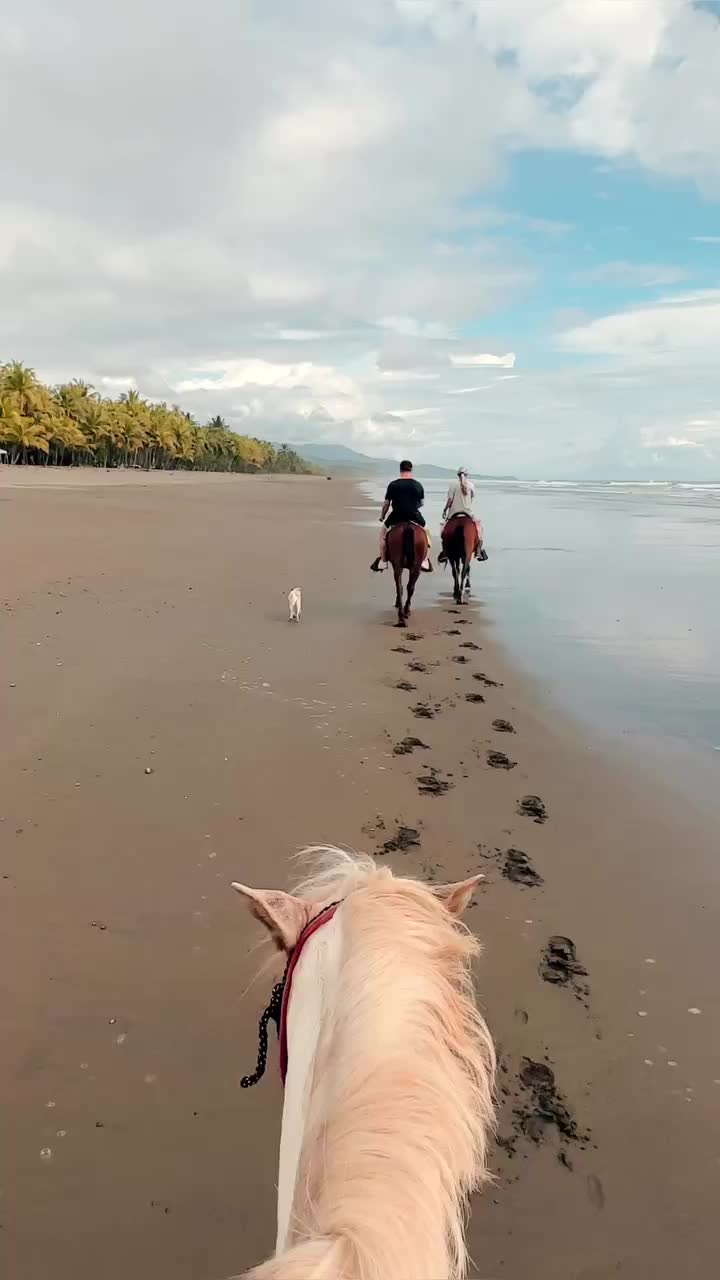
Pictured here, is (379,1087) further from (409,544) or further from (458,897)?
(409,544)

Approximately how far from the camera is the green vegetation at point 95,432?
2490 inches

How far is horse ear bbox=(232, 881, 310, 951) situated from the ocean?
4225 mm

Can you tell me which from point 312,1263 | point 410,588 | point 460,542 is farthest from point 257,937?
point 460,542

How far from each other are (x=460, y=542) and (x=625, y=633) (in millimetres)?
3189

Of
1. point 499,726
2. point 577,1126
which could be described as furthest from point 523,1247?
point 499,726

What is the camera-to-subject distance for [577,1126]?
245 cm

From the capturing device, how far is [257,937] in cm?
326

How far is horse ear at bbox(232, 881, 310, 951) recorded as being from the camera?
1475 mm

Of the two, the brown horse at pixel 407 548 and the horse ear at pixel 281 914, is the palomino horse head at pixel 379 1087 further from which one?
the brown horse at pixel 407 548

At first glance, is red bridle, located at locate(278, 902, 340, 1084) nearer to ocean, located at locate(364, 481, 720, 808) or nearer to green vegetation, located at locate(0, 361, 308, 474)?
ocean, located at locate(364, 481, 720, 808)

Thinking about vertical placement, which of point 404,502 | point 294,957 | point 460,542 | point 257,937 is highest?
point 404,502

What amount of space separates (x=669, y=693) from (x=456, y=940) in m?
6.70

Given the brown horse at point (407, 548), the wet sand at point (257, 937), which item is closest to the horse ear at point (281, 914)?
the wet sand at point (257, 937)

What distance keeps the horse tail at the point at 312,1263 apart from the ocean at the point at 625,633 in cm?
470
